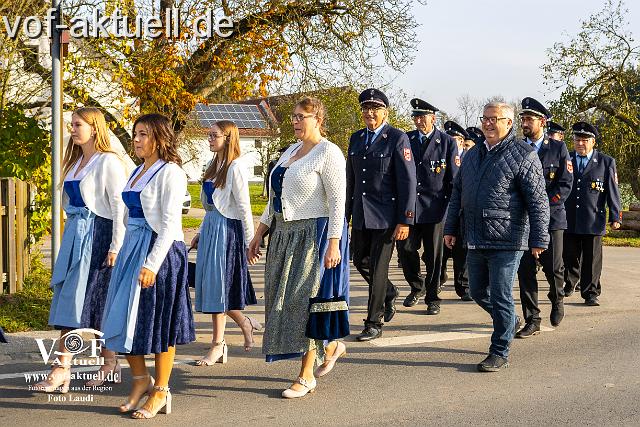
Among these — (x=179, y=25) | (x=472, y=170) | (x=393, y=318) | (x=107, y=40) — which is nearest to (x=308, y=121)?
(x=472, y=170)

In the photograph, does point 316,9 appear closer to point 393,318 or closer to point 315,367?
point 393,318

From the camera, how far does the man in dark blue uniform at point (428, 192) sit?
30.1ft

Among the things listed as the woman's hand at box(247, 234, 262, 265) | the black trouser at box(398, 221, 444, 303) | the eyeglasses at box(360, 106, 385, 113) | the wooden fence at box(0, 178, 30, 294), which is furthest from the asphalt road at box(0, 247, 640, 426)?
the eyeglasses at box(360, 106, 385, 113)

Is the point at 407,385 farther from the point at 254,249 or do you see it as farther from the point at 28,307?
the point at 28,307

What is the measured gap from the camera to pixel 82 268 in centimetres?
572

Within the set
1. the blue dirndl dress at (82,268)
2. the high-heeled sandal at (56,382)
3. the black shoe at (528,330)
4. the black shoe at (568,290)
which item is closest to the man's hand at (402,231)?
the black shoe at (528,330)

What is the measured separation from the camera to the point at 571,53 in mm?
23766

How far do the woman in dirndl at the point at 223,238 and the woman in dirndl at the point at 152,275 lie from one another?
4.28 ft

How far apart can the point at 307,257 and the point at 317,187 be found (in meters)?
0.47

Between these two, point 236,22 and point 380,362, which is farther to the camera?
point 236,22

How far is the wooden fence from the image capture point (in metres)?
8.79

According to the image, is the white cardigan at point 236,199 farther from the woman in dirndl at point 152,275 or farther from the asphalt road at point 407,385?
the woman in dirndl at point 152,275

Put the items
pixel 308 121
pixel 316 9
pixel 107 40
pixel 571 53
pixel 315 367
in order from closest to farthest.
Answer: pixel 308 121, pixel 315 367, pixel 107 40, pixel 316 9, pixel 571 53

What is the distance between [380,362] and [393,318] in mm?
1967
